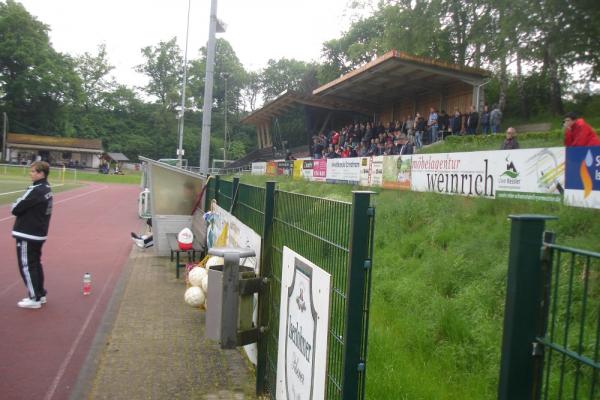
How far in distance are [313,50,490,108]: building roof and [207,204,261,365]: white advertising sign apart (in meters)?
14.0

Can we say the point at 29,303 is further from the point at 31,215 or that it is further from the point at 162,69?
the point at 162,69

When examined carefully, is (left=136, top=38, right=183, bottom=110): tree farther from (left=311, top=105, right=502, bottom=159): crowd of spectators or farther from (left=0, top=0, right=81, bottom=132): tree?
(left=311, top=105, right=502, bottom=159): crowd of spectators

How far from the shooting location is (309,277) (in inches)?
132

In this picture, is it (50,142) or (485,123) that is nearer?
(485,123)

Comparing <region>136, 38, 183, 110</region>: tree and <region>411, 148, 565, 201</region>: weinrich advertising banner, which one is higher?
<region>136, 38, 183, 110</region>: tree

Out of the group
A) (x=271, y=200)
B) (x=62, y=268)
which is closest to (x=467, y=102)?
(x=62, y=268)

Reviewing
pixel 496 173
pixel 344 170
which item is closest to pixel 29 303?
pixel 496 173

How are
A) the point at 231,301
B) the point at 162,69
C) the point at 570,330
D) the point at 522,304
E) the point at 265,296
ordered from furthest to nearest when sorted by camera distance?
the point at 162,69 < the point at 265,296 < the point at 570,330 < the point at 231,301 < the point at 522,304

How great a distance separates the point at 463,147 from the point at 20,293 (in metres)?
12.2

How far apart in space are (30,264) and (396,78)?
20.7m

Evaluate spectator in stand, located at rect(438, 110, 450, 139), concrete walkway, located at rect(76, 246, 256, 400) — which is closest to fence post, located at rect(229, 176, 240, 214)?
concrete walkway, located at rect(76, 246, 256, 400)

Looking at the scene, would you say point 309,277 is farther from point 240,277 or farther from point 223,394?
point 223,394

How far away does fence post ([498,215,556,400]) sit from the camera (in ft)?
5.82

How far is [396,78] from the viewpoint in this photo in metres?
24.7
